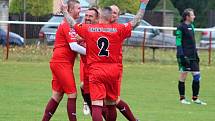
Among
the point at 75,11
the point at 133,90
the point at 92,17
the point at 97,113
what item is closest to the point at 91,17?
the point at 92,17

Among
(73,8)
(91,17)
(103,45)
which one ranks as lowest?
(103,45)

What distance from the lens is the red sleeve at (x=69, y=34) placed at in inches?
437

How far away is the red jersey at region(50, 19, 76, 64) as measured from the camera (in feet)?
36.7

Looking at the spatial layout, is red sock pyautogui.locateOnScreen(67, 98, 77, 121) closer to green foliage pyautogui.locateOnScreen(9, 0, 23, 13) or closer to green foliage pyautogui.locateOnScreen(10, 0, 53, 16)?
green foliage pyautogui.locateOnScreen(10, 0, 53, 16)

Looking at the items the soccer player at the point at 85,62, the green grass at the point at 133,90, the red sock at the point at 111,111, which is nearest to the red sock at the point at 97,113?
the red sock at the point at 111,111

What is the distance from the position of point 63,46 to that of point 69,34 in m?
0.26

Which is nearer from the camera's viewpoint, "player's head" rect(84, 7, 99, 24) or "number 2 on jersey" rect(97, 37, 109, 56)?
"number 2 on jersey" rect(97, 37, 109, 56)

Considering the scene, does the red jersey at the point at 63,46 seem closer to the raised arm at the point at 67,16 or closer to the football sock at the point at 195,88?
the raised arm at the point at 67,16

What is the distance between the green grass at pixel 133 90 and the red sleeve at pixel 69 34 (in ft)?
6.32

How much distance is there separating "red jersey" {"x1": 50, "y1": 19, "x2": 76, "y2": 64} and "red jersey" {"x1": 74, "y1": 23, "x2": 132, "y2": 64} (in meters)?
0.99

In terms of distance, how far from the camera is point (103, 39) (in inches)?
397

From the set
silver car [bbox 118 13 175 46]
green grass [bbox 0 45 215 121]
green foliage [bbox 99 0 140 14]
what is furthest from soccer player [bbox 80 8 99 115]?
green foliage [bbox 99 0 140 14]

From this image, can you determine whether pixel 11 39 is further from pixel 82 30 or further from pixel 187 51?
pixel 82 30

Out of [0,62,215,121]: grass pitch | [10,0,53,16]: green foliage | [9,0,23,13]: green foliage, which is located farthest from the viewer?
[9,0,23,13]: green foliage
